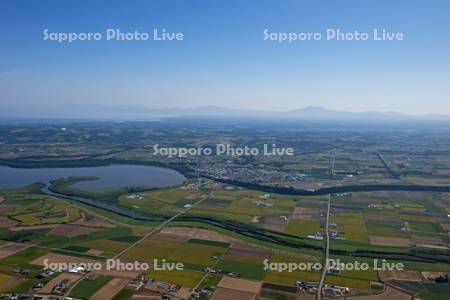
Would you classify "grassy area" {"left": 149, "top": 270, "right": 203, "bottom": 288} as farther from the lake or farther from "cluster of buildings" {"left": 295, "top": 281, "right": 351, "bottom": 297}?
the lake

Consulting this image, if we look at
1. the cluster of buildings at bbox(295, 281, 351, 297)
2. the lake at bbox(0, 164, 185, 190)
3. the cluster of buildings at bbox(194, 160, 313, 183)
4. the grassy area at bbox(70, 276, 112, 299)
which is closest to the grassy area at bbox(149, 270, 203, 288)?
the grassy area at bbox(70, 276, 112, 299)

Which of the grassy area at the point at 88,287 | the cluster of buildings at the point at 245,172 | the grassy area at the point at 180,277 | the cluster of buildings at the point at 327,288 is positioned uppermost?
the cluster of buildings at the point at 245,172

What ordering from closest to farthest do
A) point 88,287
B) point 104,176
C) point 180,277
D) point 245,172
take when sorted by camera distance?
point 88,287, point 180,277, point 104,176, point 245,172

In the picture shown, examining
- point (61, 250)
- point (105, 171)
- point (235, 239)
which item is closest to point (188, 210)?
point (235, 239)

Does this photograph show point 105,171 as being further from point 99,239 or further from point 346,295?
point 346,295

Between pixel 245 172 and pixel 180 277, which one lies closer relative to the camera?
pixel 180 277

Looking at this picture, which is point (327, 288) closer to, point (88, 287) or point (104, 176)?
point (88, 287)

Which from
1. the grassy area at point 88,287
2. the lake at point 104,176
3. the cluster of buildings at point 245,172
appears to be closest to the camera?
the grassy area at point 88,287

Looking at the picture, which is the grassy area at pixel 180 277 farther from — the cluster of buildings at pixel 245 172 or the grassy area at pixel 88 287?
the cluster of buildings at pixel 245 172

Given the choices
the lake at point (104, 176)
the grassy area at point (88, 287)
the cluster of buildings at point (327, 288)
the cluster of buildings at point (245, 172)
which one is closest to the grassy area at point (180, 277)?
the grassy area at point (88, 287)

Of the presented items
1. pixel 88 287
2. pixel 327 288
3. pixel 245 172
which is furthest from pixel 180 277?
pixel 245 172
